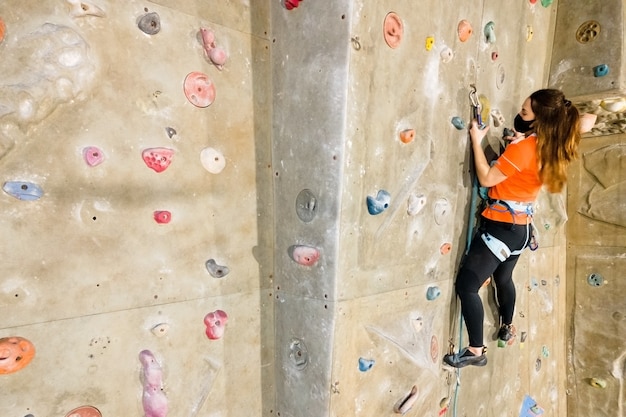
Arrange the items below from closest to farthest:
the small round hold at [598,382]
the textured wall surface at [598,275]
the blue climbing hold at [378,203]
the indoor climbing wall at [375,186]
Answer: the indoor climbing wall at [375,186] < the blue climbing hold at [378,203] < the textured wall surface at [598,275] < the small round hold at [598,382]

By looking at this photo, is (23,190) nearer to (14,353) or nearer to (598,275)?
(14,353)

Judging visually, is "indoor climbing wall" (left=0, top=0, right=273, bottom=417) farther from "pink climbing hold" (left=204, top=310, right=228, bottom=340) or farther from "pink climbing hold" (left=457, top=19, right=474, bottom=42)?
"pink climbing hold" (left=457, top=19, right=474, bottom=42)

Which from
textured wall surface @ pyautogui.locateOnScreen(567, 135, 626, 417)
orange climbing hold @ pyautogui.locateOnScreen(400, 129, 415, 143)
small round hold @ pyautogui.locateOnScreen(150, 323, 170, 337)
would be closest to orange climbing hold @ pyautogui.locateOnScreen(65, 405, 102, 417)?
small round hold @ pyautogui.locateOnScreen(150, 323, 170, 337)

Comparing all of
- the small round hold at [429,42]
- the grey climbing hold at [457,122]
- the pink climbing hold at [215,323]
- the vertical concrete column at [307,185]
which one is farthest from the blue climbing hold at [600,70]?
the pink climbing hold at [215,323]

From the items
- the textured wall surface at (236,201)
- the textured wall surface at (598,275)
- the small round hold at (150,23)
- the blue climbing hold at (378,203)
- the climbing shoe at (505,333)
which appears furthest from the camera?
the textured wall surface at (598,275)

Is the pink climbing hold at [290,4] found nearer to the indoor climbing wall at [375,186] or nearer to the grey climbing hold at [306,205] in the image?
the indoor climbing wall at [375,186]

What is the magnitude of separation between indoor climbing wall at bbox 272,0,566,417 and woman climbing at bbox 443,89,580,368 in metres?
0.13

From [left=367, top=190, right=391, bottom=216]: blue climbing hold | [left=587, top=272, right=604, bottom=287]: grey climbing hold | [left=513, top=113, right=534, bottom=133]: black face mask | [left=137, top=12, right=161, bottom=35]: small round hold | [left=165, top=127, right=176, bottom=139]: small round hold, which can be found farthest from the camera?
[left=587, top=272, right=604, bottom=287]: grey climbing hold

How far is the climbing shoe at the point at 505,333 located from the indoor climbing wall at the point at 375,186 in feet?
1.39

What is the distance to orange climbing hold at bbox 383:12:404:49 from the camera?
182 cm

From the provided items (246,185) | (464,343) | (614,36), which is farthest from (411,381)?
(614,36)

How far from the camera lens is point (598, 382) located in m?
3.84

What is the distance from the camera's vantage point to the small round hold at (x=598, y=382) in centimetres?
381

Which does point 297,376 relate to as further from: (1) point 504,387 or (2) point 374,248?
(1) point 504,387
